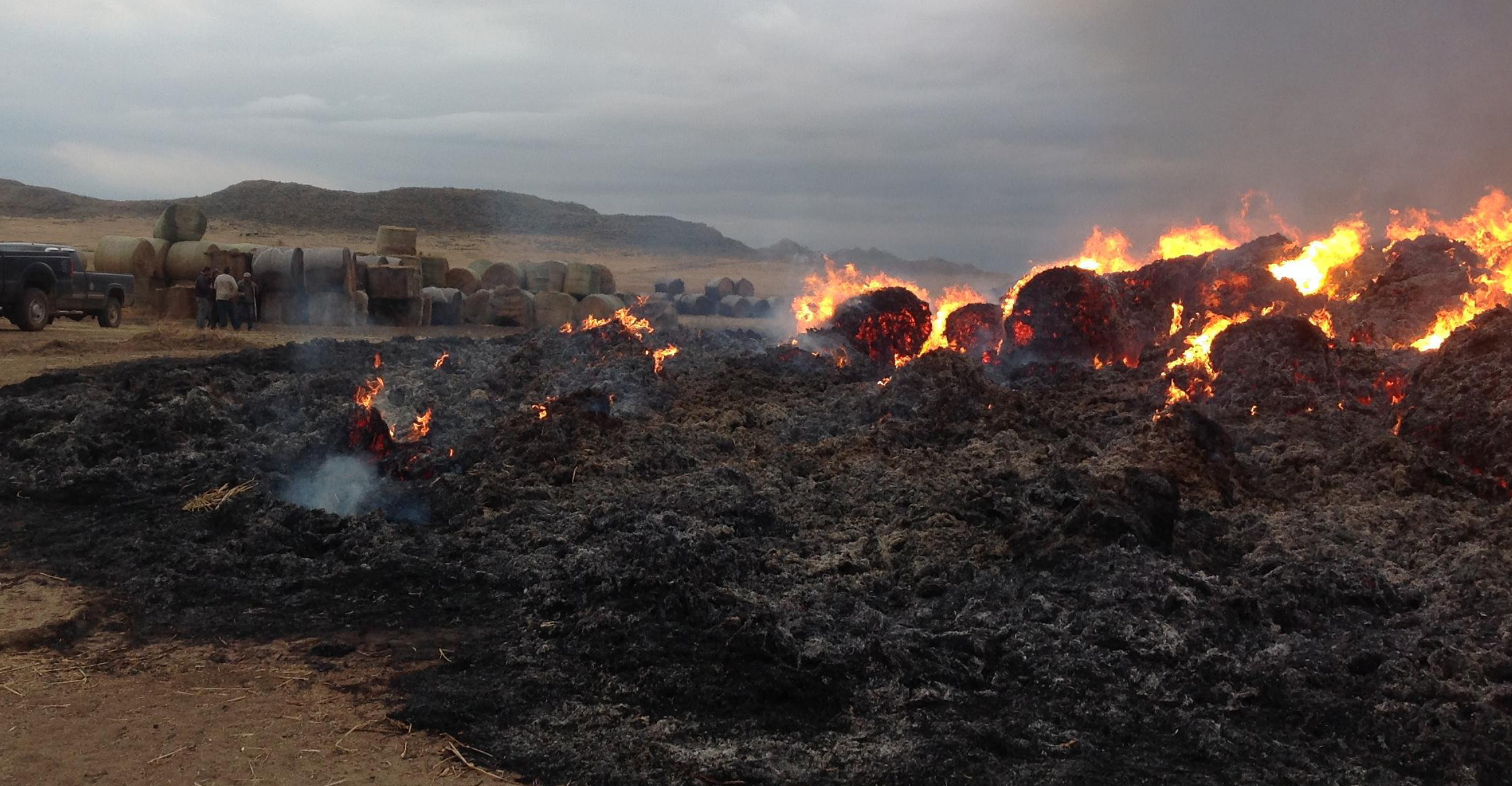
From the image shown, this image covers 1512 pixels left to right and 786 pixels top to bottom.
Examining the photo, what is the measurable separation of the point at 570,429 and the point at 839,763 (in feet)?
21.6

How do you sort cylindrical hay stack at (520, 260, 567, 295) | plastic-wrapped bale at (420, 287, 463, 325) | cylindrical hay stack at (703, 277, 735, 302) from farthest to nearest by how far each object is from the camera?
cylindrical hay stack at (703, 277, 735, 302) → cylindrical hay stack at (520, 260, 567, 295) → plastic-wrapped bale at (420, 287, 463, 325)

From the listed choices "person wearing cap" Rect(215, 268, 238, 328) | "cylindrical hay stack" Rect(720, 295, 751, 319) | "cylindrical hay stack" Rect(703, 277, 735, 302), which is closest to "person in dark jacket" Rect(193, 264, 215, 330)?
"person wearing cap" Rect(215, 268, 238, 328)

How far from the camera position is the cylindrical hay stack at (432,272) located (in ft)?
99.2

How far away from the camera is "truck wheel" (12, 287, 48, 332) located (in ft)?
68.3

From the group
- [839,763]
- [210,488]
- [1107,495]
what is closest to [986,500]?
[1107,495]

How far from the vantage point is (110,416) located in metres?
11.1

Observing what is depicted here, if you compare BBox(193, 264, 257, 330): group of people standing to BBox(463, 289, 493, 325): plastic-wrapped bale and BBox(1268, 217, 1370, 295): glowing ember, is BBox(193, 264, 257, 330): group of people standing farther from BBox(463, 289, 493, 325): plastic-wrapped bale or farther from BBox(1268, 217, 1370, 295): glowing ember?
BBox(1268, 217, 1370, 295): glowing ember

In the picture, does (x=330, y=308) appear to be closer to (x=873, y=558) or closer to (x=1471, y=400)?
(x=873, y=558)

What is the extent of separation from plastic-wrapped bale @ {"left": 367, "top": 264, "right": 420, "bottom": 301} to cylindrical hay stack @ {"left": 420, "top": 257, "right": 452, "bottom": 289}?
344cm

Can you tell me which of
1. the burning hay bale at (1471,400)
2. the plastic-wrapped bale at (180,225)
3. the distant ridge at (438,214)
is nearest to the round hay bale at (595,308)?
Result: the plastic-wrapped bale at (180,225)

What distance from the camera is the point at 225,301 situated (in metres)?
23.4

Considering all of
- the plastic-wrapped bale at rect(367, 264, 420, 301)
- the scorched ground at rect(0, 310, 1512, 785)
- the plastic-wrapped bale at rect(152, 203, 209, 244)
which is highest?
the plastic-wrapped bale at rect(152, 203, 209, 244)

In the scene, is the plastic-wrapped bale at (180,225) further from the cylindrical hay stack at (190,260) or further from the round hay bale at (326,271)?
the round hay bale at (326,271)

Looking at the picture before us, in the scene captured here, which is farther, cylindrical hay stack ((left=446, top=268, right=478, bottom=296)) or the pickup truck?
cylindrical hay stack ((left=446, top=268, right=478, bottom=296))
